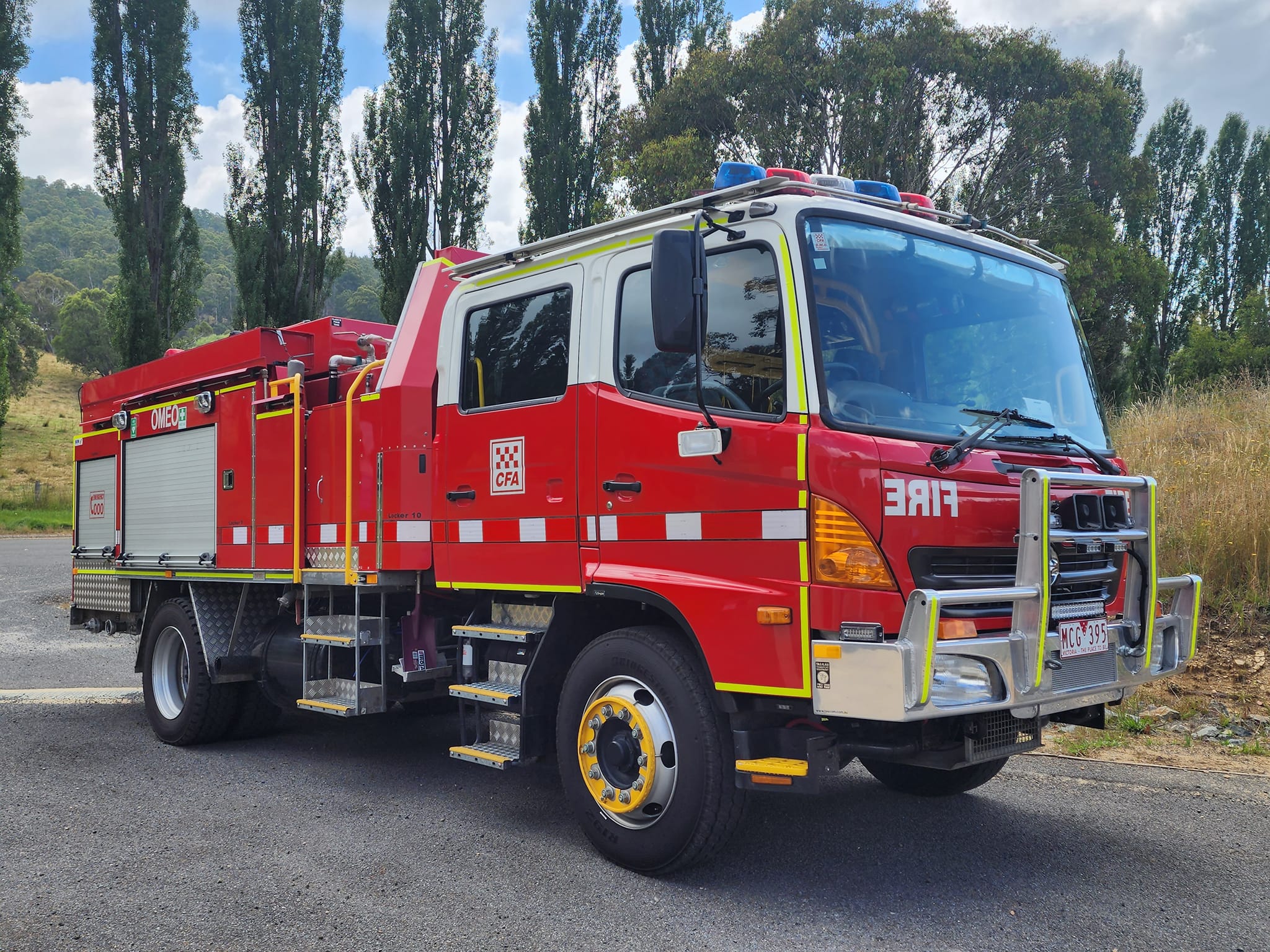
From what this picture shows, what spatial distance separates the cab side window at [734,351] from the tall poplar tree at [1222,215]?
27.3m

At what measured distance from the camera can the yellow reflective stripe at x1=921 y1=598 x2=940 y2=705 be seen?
3.30 meters

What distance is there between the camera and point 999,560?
3.77 metres

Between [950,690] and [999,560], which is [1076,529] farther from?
[950,690]

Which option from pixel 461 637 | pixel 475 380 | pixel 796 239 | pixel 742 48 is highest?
pixel 742 48

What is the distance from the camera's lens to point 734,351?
400 cm

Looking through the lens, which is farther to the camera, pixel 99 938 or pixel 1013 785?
pixel 1013 785

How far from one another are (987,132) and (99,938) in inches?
754

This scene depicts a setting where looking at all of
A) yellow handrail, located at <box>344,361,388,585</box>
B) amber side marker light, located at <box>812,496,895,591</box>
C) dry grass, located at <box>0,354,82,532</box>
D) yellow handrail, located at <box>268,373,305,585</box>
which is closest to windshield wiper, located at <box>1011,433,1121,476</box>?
amber side marker light, located at <box>812,496,895,591</box>

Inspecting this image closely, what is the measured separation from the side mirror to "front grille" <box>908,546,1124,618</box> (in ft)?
3.85

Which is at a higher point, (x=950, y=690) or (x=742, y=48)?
(x=742, y=48)

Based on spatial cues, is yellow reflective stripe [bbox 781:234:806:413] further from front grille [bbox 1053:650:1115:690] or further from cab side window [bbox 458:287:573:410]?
front grille [bbox 1053:650:1115:690]

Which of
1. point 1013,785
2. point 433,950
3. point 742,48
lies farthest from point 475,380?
point 742,48

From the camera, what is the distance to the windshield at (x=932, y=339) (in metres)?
3.78

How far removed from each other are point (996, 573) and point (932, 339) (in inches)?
38.2
